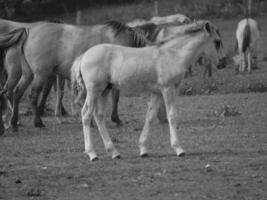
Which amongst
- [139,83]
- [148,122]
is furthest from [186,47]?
[148,122]

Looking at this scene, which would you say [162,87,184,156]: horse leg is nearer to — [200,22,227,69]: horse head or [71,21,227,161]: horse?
[71,21,227,161]: horse

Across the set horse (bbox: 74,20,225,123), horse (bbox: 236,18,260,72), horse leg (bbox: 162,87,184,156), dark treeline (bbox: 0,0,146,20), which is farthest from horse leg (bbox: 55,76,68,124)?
dark treeline (bbox: 0,0,146,20)

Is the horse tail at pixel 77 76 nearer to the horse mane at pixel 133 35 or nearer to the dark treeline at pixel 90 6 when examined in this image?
the horse mane at pixel 133 35

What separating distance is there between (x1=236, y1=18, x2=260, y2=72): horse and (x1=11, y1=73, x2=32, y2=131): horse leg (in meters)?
11.9

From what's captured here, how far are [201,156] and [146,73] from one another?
1.39 meters

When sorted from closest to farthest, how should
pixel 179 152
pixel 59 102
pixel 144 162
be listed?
pixel 144 162, pixel 179 152, pixel 59 102

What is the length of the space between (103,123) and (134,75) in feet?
2.73

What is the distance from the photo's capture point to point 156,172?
10656mm

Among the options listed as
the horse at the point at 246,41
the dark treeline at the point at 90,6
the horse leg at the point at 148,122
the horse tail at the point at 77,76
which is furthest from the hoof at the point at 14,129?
the dark treeline at the point at 90,6

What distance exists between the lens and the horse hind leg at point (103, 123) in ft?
38.9

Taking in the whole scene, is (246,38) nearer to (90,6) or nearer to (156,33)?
(156,33)

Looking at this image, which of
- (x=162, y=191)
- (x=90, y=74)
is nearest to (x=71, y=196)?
(x=162, y=191)

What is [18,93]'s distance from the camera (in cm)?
1605

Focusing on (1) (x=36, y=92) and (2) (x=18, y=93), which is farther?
(1) (x=36, y=92)
